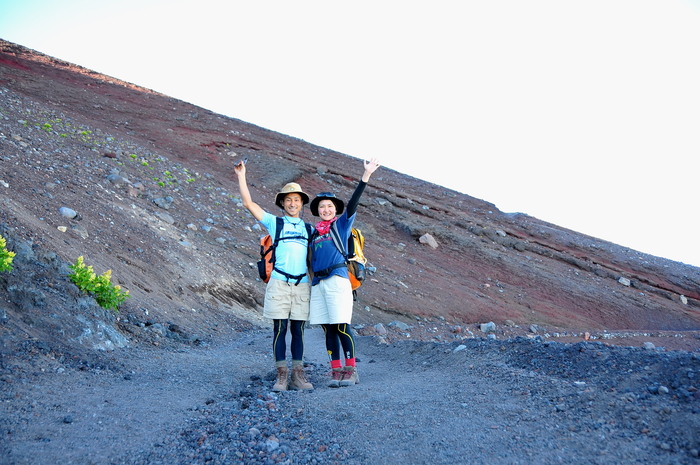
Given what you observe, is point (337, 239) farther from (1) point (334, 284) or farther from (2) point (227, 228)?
(2) point (227, 228)

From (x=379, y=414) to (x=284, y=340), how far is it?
1472 millimetres

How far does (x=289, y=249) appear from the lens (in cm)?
494

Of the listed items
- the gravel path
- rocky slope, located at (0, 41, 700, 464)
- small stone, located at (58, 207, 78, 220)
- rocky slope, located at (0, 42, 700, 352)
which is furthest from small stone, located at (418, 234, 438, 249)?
the gravel path

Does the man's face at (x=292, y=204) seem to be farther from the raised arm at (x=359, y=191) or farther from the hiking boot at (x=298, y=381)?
the hiking boot at (x=298, y=381)

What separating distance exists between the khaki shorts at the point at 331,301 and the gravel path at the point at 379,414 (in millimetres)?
663

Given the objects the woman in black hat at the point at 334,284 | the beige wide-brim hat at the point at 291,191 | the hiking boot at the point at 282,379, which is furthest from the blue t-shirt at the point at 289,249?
the hiking boot at the point at 282,379

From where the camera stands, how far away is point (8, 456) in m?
2.65

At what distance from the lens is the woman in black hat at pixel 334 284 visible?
16.1 ft

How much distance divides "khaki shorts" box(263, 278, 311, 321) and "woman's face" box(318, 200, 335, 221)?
2.18ft

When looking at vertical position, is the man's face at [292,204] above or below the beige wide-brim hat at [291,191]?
below

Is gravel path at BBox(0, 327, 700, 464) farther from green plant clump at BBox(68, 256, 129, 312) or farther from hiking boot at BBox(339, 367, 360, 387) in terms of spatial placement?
green plant clump at BBox(68, 256, 129, 312)

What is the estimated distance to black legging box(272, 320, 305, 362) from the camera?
4.90 metres

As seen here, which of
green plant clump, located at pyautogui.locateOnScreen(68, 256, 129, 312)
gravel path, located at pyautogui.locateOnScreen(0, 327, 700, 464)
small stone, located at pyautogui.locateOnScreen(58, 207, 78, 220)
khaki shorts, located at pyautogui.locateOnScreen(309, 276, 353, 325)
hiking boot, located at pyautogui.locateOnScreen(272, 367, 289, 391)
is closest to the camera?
gravel path, located at pyautogui.locateOnScreen(0, 327, 700, 464)

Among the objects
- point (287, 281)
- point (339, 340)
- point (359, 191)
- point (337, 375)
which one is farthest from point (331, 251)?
point (337, 375)
